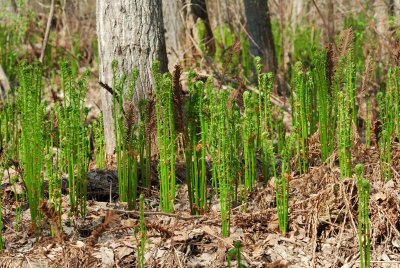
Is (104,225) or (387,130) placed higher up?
Result: (387,130)

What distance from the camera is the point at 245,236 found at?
2.80 metres

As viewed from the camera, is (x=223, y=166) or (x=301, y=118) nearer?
(x=223, y=166)

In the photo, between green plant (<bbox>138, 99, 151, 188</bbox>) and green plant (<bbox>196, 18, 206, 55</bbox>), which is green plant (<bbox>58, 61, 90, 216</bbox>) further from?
green plant (<bbox>196, 18, 206, 55</bbox>)

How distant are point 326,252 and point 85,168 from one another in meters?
1.19

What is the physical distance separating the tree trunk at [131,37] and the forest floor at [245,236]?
0.96 metres

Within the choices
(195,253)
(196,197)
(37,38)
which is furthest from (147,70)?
(37,38)

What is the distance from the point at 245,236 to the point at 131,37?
1.49 metres

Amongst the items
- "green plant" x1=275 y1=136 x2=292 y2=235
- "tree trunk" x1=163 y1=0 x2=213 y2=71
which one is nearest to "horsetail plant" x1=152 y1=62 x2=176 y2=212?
"green plant" x1=275 y1=136 x2=292 y2=235

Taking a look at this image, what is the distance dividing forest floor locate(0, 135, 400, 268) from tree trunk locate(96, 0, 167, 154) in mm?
963

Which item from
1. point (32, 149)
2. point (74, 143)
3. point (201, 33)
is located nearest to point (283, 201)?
point (74, 143)

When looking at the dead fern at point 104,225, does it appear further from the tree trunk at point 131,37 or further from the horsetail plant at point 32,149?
the tree trunk at point 131,37

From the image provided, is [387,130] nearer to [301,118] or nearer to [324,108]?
[324,108]

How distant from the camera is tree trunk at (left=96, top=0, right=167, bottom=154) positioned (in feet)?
12.1

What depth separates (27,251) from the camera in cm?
266
